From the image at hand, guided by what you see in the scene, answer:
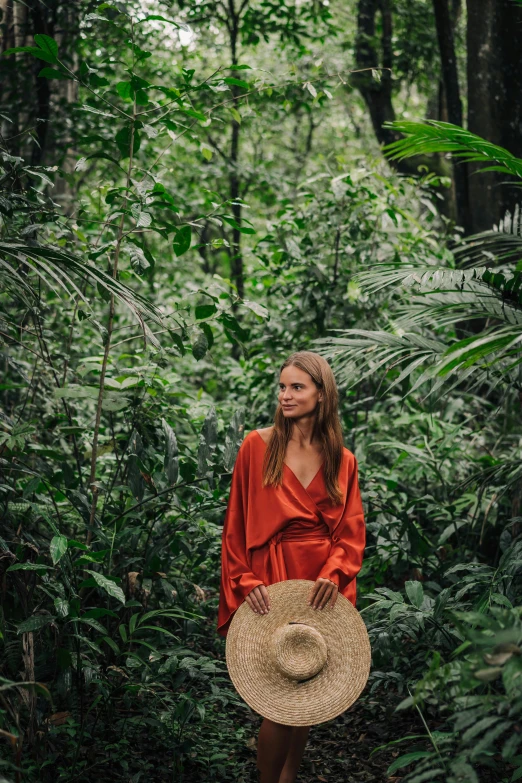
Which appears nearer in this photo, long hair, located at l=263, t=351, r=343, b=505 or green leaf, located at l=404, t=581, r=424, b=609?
long hair, located at l=263, t=351, r=343, b=505

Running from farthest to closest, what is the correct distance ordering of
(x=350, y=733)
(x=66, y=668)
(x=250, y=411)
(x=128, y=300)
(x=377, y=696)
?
1. (x=250, y=411)
2. (x=377, y=696)
3. (x=350, y=733)
4. (x=66, y=668)
5. (x=128, y=300)

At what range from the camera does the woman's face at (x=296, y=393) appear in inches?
118

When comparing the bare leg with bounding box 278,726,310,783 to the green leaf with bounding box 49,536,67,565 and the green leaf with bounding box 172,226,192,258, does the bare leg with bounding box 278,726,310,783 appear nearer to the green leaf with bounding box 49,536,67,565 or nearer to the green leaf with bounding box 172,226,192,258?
the green leaf with bounding box 49,536,67,565

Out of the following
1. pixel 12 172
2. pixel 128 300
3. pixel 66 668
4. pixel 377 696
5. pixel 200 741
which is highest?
pixel 12 172

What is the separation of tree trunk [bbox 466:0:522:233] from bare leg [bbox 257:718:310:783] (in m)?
4.34

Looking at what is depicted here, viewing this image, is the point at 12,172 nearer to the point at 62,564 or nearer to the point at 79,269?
the point at 79,269

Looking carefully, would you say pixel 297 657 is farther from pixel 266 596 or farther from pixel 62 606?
pixel 62 606

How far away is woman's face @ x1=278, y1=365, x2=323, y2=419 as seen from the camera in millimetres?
2996

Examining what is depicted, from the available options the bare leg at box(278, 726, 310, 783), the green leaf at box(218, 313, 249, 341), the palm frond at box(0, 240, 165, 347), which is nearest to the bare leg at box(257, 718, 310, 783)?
the bare leg at box(278, 726, 310, 783)

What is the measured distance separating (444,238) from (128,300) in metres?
4.01

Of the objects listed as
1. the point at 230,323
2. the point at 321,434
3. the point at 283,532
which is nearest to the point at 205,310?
the point at 230,323

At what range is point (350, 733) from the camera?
3736 mm

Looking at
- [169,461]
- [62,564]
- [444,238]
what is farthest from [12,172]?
[444,238]

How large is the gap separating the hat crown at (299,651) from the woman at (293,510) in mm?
221
